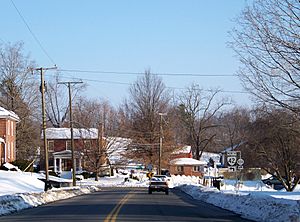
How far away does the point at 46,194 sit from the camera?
3969 cm

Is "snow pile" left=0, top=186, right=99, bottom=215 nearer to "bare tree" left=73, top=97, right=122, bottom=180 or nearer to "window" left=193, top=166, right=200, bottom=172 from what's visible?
"bare tree" left=73, top=97, right=122, bottom=180

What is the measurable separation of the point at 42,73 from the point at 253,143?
2336 cm

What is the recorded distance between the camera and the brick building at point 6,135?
70.9 meters

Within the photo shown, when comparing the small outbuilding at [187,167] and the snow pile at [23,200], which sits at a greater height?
the small outbuilding at [187,167]

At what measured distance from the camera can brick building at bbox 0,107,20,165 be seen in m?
70.9

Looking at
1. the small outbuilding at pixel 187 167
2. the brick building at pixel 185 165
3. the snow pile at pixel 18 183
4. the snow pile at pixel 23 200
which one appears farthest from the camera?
the small outbuilding at pixel 187 167

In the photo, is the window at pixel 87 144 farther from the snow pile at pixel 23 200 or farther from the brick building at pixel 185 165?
the snow pile at pixel 23 200

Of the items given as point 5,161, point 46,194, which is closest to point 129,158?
point 5,161

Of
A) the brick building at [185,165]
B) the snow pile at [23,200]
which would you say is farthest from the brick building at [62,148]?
the snow pile at [23,200]

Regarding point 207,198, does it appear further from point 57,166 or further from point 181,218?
point 57,166

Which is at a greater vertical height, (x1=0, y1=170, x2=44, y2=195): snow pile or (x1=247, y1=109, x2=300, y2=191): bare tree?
(x1=247, y1=109, x2=300, y2=191): bare tree

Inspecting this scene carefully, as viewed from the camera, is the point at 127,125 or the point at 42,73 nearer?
the point at 42,73

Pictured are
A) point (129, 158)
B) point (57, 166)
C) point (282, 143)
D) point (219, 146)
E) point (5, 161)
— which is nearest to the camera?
point (282, 143)

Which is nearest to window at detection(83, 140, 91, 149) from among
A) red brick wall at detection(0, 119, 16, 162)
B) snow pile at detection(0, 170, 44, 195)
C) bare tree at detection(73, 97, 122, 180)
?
bare tree at detection(73, 97, 122, 180)
